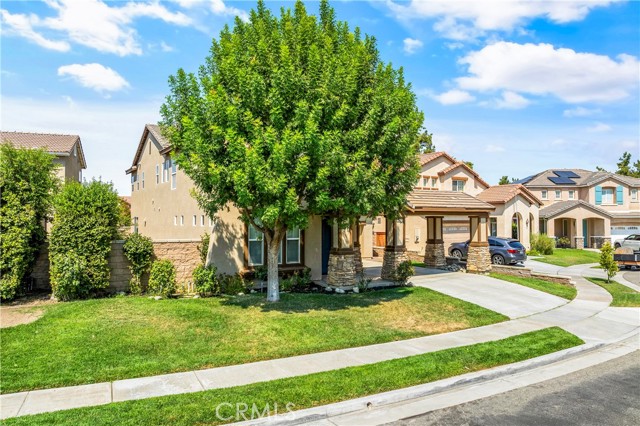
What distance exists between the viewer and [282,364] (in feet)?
27.0

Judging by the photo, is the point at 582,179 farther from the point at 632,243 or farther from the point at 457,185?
the point at 457,185

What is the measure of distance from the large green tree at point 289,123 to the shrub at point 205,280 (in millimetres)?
2475

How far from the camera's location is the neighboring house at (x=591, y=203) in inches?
1540

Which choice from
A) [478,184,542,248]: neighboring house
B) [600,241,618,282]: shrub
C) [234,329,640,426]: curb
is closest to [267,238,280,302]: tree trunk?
[234,329,640,426]: curb

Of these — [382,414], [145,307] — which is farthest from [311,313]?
[382,414]

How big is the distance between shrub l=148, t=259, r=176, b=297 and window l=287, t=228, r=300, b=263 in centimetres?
432

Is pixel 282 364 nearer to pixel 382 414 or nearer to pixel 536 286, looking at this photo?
pixel 382 414

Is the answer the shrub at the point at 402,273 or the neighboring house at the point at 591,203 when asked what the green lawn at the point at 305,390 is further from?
the neighboring house at the point at 591,203

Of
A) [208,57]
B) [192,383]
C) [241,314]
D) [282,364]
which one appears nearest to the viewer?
[192,383]

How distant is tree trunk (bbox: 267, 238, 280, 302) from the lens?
12391 mm

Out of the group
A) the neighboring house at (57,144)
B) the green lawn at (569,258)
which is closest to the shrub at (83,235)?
the neighboring house at (57,144)

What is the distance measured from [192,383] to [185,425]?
1.56 metres

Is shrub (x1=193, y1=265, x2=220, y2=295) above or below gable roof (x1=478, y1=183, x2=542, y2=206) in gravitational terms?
below

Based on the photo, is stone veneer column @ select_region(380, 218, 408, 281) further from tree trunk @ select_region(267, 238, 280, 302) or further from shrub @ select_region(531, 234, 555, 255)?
shrub @ select_region(531, 234, 555, 255)
